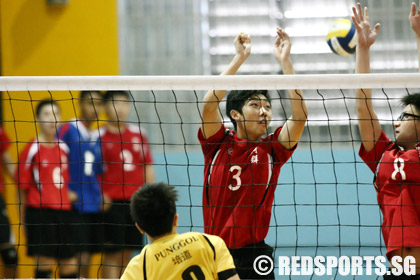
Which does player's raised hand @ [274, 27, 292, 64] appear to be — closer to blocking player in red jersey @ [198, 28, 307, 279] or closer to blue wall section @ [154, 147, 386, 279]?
blocking player in red jersey @ [198, 28, 307, 279]

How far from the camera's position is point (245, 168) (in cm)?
332

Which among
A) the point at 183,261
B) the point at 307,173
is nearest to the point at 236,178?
the point at 183,261

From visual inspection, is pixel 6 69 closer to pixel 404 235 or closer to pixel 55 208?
pixel 55 208

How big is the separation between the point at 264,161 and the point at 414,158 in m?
0.74

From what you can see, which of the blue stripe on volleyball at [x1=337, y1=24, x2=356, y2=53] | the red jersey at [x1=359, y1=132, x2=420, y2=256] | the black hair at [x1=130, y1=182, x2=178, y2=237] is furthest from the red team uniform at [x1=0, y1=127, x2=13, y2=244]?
the red jersey at [x1=359, y1=132, x2=420, y2=256]

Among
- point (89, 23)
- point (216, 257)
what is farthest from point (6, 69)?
point (216, 257)

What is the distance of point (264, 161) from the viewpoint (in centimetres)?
A: 333

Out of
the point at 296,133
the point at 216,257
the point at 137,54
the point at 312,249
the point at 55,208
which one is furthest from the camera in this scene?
the point at 137,54

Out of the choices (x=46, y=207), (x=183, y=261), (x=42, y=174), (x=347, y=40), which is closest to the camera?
(x=183, y=261)

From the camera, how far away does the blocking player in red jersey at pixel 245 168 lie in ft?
10.7

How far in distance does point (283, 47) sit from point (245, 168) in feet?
2.32

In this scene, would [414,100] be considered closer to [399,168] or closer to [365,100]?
[365,100]

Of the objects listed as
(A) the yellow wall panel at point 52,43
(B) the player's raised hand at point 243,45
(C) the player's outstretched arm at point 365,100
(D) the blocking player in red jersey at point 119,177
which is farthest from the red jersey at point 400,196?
Result: (A) the yellow wall panel at point 52,43

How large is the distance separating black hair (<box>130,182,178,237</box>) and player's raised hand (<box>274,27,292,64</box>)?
1201mm
